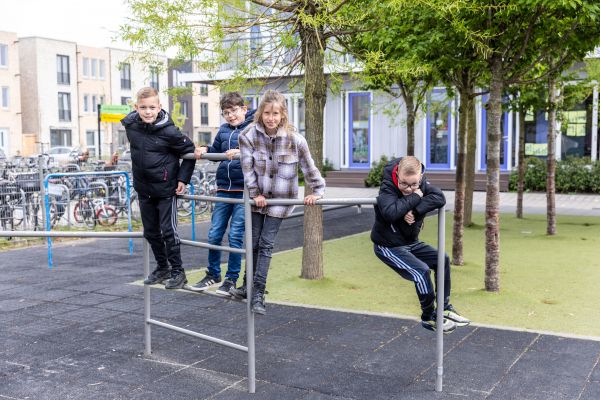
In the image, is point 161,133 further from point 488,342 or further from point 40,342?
point 488,342

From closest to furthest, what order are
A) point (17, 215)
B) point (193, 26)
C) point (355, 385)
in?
1. point (355, 385)
2. point (193, 26)
3. point (17, 215)

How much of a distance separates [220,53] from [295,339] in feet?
14.1

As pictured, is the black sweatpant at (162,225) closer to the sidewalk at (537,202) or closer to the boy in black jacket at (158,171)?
the boy in black jacket at (158,171)

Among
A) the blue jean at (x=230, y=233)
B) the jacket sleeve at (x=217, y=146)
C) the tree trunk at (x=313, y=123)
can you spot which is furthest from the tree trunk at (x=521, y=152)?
the blue jean at (x=230, y=233)

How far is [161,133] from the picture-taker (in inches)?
205

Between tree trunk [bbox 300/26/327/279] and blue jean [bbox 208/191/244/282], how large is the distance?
264 centimetres

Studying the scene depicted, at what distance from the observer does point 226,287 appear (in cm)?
538

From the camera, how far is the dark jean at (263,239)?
499 cm

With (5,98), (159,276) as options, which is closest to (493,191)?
(159,276)

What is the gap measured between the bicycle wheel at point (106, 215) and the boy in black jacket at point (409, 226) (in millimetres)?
9132

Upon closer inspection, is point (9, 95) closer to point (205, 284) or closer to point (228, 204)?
point (228, 204)

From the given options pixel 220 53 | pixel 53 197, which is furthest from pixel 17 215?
pixel 220 53

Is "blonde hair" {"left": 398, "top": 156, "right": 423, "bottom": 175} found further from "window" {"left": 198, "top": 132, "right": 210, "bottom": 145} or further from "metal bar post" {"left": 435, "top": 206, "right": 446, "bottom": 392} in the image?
"window" {"left": 198, "top": 132, "right": 210, "bottom": 145}

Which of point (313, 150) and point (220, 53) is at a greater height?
point (220, 53)
